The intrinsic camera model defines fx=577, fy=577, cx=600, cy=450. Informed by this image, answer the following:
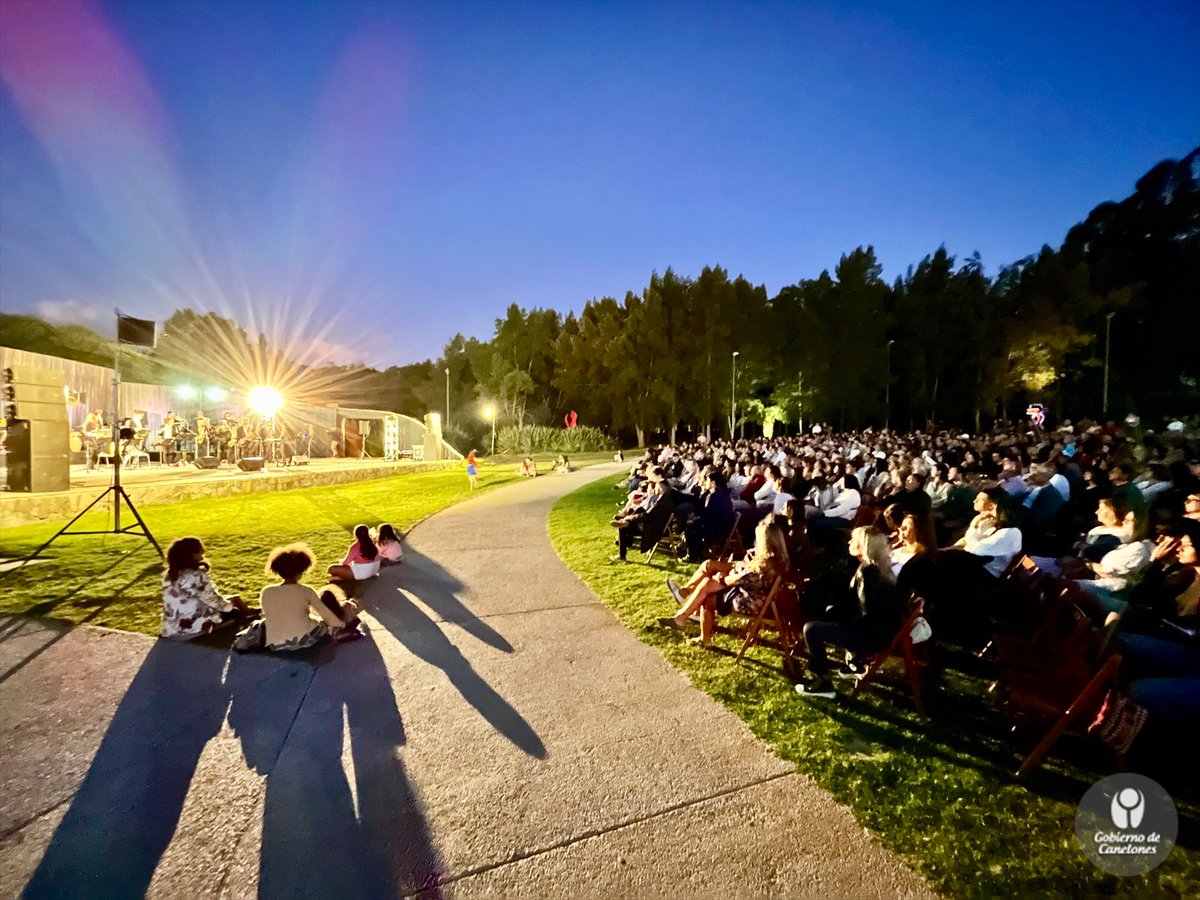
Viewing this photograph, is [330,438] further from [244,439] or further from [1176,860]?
[1176,860]

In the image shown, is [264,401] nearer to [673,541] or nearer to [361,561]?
[361,561]

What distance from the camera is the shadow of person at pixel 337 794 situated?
267 centimetres

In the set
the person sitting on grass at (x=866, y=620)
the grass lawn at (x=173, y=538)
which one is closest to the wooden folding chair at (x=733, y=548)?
the person sitting on grass at (x=866, y=620)

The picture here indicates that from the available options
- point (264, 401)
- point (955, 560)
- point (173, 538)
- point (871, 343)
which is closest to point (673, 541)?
point (955, 560)

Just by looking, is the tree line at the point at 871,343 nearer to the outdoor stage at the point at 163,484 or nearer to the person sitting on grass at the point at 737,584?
the outdoor stage at the point at 163,484

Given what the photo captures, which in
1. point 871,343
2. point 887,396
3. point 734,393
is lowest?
point 734,393

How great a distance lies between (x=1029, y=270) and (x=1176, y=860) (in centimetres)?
5353

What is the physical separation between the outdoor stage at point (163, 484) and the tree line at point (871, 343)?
69.2 ft

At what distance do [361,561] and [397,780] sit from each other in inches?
179

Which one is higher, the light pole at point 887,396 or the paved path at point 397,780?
the light pole at point 887,396

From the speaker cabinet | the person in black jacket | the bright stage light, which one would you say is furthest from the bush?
the person in black jacket

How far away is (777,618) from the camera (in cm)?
496

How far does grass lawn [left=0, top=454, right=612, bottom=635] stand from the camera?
6.36 metres

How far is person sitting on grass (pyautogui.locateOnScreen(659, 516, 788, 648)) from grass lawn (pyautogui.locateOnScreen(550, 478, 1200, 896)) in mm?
389
